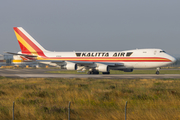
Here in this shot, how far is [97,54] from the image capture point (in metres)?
52.3

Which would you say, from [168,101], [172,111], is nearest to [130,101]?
[168,101]

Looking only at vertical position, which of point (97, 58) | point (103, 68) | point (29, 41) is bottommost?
point (103, 68)

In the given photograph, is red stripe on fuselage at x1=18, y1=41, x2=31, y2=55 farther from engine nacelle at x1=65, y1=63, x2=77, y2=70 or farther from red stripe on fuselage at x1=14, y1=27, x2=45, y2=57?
engine nacelle at x1=65, y1=63, x2=77, y2=70

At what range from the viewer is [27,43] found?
188ft

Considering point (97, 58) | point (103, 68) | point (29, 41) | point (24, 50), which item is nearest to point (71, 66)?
point (97, 58)

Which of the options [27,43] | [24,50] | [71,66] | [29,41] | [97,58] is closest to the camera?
[71,66]

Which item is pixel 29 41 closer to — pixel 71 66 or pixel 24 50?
pixel 24 50

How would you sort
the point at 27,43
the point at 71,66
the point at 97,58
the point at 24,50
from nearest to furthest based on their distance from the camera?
the point at 71,66 → the point at 97,58 → the point at 27,43 → the point at 24,50

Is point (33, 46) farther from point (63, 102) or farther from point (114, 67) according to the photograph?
point (63, 102)

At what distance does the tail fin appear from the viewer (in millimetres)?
57406

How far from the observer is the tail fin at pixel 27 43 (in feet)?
188

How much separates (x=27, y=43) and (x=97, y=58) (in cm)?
1811

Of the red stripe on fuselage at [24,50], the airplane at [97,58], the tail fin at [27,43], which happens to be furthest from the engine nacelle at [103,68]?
the red stripe on fuselage at [24,50]

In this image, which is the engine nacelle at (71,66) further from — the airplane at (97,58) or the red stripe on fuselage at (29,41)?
the red stripe on fuselage at (29,41)
